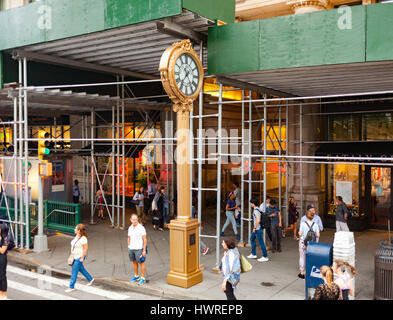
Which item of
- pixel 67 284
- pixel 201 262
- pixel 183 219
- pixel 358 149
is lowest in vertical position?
pixel 67 284

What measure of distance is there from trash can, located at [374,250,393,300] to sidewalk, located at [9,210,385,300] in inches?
23.8

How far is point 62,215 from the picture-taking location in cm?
1518

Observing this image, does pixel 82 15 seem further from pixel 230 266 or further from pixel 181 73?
pixel 230 266

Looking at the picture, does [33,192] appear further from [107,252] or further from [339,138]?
[339,138]

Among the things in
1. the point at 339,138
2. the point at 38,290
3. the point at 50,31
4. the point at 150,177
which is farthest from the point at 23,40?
the point at 339,138

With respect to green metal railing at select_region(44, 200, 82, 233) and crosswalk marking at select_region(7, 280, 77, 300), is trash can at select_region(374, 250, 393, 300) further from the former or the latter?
green metal railing at select_region(44, 200, 82, 233)

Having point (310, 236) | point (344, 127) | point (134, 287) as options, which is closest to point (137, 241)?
point (134, 287)

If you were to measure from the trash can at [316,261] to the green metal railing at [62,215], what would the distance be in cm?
887

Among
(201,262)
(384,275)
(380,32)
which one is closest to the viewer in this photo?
(384,275)

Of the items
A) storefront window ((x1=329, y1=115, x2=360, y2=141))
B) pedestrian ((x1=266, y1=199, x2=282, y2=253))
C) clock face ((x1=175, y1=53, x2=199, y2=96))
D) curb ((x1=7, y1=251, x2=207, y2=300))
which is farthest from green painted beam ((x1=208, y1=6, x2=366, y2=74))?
storefront window ((x1=329, y1=115, x2=360, y2=141))

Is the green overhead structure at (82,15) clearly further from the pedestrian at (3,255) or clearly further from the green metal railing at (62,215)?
the green metal railing at (62,215)

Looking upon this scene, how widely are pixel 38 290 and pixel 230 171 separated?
12704 mm

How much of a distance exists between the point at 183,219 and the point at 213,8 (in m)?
5.13
